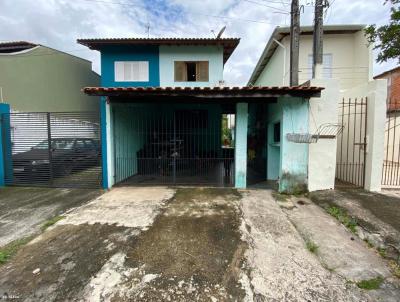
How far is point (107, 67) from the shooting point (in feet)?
33.5

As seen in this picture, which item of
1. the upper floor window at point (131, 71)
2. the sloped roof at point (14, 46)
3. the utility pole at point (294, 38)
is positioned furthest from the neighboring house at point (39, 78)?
the utility pole at point (294, 38)

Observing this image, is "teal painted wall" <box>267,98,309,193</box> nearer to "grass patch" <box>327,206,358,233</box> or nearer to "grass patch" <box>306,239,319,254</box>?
"grass patch" <box>327,206,358,233</box>

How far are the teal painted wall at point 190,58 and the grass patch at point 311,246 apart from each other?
8.35m

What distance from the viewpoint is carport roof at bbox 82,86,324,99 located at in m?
5.38

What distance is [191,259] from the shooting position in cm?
292

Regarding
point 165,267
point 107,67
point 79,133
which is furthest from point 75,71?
point 165,267

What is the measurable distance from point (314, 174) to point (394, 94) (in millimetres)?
14111

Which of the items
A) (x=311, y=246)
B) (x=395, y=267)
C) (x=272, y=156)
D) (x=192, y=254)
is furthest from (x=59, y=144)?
(x=395, y=267)

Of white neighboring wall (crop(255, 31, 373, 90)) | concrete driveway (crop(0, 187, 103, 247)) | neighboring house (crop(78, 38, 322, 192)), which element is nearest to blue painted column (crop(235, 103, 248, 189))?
neighboring house (crop(78, 38, 322, 192))

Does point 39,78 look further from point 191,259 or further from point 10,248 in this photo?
point 191,259

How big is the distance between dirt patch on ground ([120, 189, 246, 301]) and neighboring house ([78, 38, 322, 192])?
2.30m

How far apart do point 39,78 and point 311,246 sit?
47.7ft

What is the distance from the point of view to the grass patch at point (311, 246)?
315 centimetres

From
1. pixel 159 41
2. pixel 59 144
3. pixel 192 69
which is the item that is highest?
pixel 159 41
